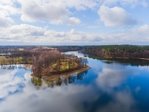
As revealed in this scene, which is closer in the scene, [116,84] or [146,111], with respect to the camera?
[146,111]

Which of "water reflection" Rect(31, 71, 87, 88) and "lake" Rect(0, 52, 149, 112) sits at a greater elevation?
"lake" Rect(0, 52, 149, 112)

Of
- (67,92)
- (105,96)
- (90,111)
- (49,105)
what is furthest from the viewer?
(67,92)

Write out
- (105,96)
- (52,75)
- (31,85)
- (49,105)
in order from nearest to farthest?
(49,105)
(105,96)
(31,85)
(52,75)

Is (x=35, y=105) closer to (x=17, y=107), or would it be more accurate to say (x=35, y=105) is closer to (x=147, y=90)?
(x=17, y=107)

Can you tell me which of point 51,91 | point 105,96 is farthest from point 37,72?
point 105,96

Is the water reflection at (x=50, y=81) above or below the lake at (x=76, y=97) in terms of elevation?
below

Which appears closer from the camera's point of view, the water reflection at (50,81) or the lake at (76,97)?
the lake at (76,97)

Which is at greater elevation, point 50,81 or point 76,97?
point 76,97

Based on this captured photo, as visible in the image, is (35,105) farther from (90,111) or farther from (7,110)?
(90,111)

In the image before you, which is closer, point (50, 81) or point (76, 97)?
point (76, 97)

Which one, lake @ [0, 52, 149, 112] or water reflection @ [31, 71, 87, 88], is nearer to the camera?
lake @ [0, 52, 149, 112]
